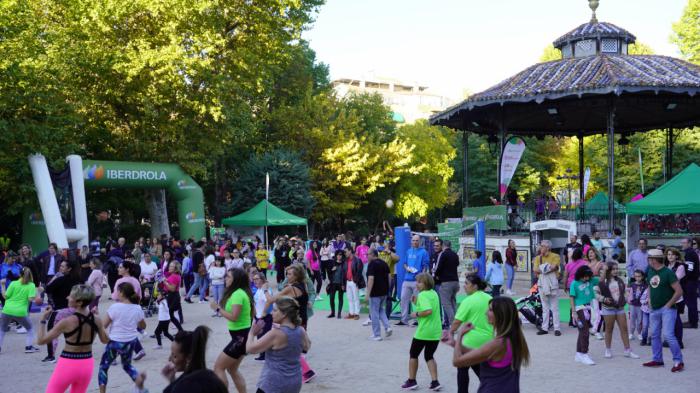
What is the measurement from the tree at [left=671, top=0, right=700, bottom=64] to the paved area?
109ft

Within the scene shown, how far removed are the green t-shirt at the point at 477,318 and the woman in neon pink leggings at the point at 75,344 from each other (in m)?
3.73

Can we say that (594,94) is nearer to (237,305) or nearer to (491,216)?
(491,216)

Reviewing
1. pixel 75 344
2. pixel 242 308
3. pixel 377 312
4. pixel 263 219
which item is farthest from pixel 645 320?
pixel 263 219

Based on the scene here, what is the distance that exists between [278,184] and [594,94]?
71.0ft

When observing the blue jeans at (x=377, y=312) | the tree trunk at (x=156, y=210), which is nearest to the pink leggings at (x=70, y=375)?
the blue jeans at (x=377, y=312)

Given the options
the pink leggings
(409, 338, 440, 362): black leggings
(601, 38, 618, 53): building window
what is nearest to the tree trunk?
(601, 38, 618, 53): building window

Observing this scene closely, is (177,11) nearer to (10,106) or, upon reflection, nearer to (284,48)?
(284,48)

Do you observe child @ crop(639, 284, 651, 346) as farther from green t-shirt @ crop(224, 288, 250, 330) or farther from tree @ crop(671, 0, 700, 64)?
tree @ crop(671, 0, 700, 64)

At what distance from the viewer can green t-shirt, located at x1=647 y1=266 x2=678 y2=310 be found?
32.6ft

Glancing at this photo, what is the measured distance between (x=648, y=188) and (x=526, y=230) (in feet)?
65.3

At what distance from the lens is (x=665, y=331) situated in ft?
33.1

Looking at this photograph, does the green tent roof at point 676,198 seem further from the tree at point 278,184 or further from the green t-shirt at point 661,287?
the tree at point 278,184

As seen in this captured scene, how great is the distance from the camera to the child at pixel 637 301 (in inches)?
444

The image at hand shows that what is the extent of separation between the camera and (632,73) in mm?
22203
